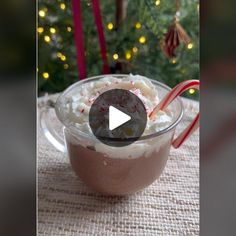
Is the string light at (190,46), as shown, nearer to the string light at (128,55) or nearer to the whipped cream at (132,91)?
the string light at (128,55)

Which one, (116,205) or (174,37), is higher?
(174,37)

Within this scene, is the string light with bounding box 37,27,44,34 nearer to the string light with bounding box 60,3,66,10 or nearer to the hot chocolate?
the string light with bounding box 60,3,66,10

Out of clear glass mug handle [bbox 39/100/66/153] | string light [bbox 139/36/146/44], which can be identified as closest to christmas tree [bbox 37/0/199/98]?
string light [bbox 139/36/146/44]

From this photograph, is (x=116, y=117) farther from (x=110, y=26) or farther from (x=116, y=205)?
(x=110, y=26)

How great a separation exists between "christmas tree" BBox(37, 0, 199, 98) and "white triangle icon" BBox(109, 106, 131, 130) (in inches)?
11.9

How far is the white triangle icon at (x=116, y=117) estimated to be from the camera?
45 cm

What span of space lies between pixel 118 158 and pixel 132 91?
0.08m

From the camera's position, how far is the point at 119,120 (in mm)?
457

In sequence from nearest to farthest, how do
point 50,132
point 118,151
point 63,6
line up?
point 118,151
point 50,132
point 63,6

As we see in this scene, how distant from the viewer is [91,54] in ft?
2.63

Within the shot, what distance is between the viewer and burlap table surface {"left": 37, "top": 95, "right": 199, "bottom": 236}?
0.46m

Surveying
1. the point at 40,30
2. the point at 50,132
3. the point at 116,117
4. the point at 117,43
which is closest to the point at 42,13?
the point at 40,30
